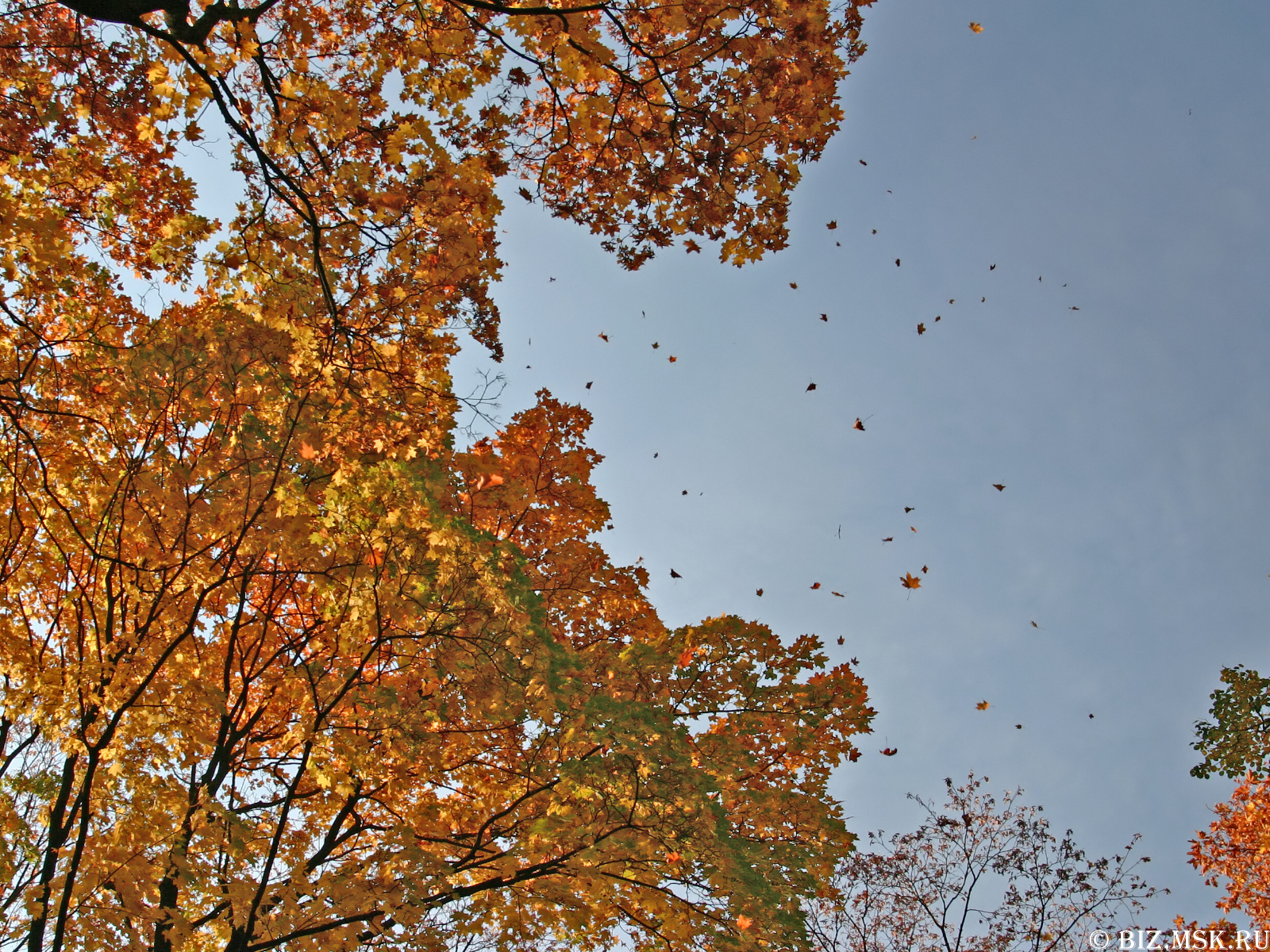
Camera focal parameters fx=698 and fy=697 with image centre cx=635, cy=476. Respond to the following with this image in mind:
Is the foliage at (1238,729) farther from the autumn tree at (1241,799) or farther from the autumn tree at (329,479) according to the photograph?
the autumn tree at (329,479)

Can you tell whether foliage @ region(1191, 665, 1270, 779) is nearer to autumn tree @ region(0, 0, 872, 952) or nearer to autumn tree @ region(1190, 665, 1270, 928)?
autumn tree @ region(1190, 665, 1270, 928)

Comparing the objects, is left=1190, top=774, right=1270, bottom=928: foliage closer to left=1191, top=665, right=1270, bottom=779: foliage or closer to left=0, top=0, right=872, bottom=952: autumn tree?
left=1191, top=665, right=1270, bottom=779: foliage

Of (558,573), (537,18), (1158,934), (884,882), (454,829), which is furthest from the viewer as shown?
(884,882)

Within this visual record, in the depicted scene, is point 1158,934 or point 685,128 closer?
point 685,128

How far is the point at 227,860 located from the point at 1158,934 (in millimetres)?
15046

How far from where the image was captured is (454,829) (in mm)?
6859

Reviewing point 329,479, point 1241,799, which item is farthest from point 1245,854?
point 329,479

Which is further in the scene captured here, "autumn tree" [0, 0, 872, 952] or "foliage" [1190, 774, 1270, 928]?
"foliage" [1190, 774, 1270, 928]

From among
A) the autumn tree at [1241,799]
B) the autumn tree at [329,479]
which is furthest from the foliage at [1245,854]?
the autumn tree at [329,479]

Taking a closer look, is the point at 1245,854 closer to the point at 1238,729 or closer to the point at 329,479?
the point at 1238,729

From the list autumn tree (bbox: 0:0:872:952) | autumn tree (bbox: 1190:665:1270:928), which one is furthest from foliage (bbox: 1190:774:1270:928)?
autumn tree (bbox: 0:0:872:952)

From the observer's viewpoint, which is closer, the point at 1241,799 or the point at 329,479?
the point at 329,479

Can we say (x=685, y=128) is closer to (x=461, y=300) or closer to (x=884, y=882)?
(x=461, y=300)

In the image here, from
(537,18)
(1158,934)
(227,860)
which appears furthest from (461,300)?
(1158,934)
